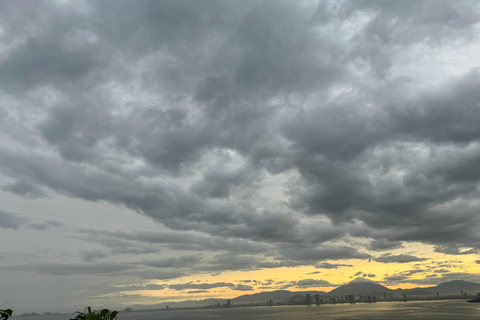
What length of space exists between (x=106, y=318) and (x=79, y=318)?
2.78 metres

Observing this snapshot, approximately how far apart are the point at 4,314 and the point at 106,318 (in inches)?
425

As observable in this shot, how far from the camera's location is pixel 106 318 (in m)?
37.7

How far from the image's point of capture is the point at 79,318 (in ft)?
120

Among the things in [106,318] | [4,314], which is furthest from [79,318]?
[4,314]

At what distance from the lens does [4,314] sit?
29562 millimetres

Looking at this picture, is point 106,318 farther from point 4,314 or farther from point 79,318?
point 4,314

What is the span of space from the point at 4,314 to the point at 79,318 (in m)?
8.62

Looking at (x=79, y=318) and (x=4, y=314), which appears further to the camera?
(x=79, y=318)

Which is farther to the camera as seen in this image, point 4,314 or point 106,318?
point 106,318
